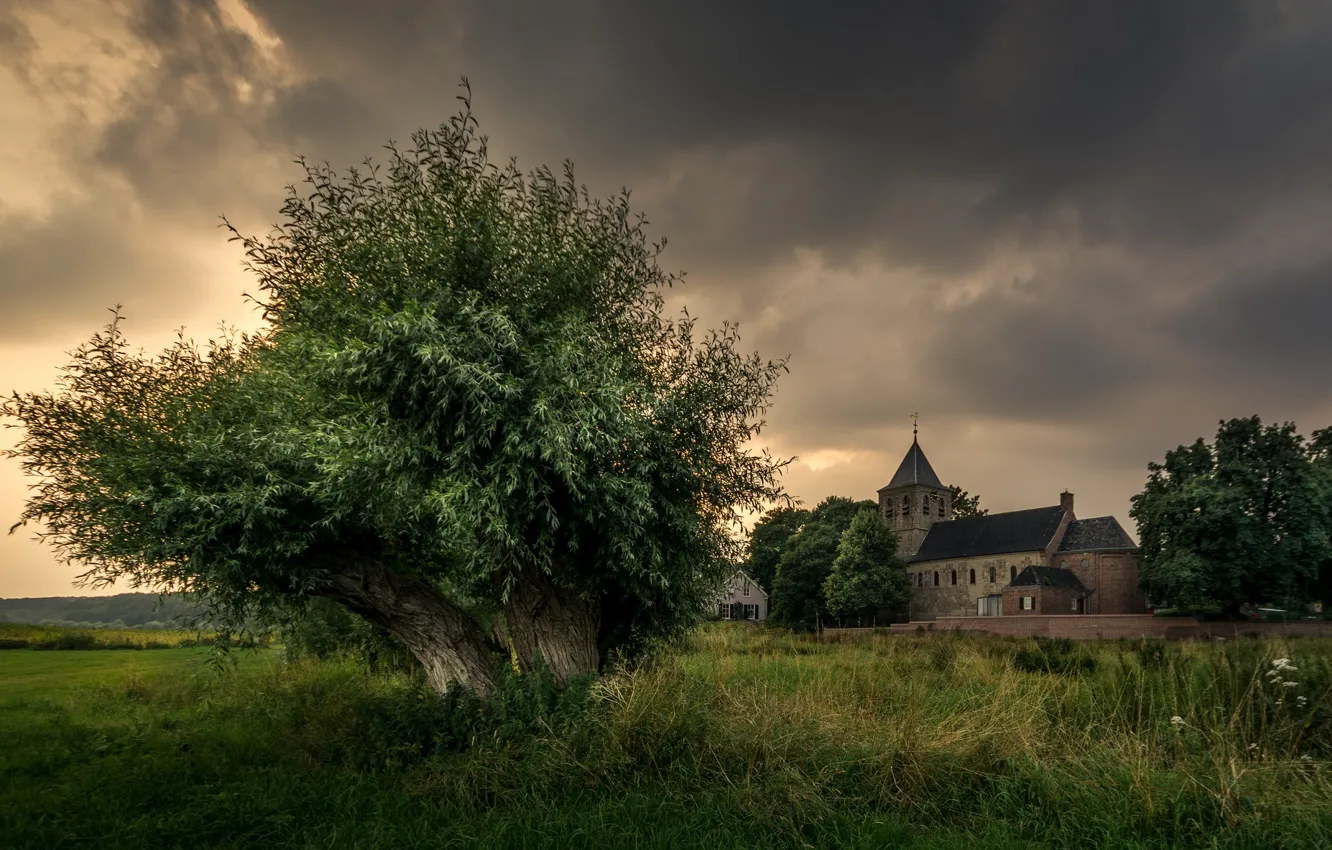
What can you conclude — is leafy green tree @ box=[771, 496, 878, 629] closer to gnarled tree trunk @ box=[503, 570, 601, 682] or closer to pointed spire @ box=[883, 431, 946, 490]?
pointed spire @ box=[883, 431, 946, 490]

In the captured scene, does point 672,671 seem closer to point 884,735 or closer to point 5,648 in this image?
point 884,735

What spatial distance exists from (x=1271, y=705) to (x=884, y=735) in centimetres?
502

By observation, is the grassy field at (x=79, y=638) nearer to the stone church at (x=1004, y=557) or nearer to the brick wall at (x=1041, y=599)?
the stone church at (x=1004, y=557)

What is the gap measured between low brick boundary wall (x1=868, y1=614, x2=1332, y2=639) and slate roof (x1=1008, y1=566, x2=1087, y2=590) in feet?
38.7

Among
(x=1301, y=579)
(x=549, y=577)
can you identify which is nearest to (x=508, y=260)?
(x=549, y=577)

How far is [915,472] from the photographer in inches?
2958

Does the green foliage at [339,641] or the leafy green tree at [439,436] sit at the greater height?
the leafy green tree at [439,436]

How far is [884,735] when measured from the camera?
791 centimetres

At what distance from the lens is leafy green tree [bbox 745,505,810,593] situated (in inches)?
2958

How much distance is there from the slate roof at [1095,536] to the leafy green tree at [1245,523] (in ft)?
64.1

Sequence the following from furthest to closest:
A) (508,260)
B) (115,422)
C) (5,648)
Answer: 1. (5,648)
2. (508,260)
3. (115,422)

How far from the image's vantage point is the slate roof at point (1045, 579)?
2231 inches

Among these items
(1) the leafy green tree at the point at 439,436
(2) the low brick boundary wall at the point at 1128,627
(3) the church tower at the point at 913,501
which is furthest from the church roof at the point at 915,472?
(1) the leafy green tree at the point at 439,436

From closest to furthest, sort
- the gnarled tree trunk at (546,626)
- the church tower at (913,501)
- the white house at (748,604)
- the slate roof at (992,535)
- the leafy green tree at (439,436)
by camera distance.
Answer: the leafy green tree at (439,436) → the gnarled tree trunk at (546,626) → the slate roof at (992,535) → the white house at (748,604) → the church tower at (913,501)
